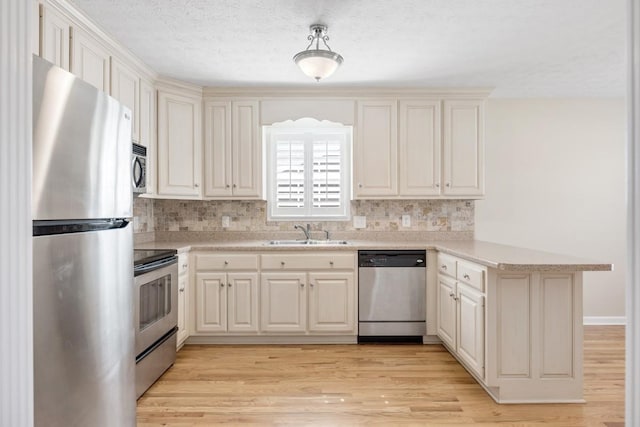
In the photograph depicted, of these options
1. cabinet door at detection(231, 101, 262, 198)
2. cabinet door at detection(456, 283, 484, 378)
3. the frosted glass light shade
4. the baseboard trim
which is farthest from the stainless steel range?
the baseboard trim

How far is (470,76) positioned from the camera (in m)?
3.52

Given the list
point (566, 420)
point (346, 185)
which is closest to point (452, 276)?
A: point (566, 420)

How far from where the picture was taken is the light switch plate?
4.12 meters

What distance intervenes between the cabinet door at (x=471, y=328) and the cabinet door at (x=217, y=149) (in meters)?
2.29

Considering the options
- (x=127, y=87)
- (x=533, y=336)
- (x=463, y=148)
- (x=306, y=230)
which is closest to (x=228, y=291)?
(x=306, y=230)

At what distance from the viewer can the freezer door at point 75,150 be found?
1.16 m

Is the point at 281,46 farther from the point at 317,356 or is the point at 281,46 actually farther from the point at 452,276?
the point at 317,356

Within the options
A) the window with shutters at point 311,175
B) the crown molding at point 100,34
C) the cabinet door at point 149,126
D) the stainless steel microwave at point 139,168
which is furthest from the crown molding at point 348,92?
the stainless steel microwave at point 139,168

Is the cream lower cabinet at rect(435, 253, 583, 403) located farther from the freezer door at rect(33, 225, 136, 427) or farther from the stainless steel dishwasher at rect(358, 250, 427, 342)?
the freezer door at rect(33, 225, 136, 427)

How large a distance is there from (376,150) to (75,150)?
291 cm

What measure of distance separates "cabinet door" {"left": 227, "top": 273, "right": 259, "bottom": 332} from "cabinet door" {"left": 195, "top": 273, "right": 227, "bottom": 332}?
0.05 meters

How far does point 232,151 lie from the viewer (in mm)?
3852

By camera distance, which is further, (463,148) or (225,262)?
(463,148)

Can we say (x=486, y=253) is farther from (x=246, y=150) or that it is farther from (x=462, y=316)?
(x=246, y=150)
